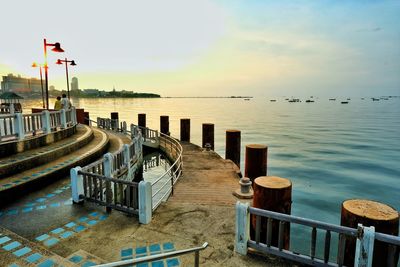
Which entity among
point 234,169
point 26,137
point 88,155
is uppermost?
point 26,137

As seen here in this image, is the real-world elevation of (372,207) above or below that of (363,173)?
above

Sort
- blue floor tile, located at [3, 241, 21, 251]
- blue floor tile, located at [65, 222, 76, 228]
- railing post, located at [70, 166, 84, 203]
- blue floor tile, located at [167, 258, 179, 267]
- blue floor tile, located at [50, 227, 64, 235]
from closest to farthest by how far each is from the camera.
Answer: blue floor tile, located at [167, 258, 179, 267], blue floor tile, located at [3, 241, 21, 251], blue floor tile, located at [50, 227, 64, 235], blue floor tile, located at [65, 222, 76, 228], railing post, located at [70, 166, 84, 203]

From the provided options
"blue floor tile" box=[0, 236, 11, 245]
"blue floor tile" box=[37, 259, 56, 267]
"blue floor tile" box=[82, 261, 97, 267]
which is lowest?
"blue floor tile" box=[82, 261, 97, 267]

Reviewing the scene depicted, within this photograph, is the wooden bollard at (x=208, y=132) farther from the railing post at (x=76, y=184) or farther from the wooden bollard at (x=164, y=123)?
the railing post at (x=76, y=184)

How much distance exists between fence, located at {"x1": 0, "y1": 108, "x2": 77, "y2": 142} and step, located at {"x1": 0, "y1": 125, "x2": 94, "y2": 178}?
2.64 ft

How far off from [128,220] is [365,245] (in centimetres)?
510

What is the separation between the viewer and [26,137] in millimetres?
11398

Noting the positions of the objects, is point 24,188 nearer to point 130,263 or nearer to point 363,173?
point 130,263

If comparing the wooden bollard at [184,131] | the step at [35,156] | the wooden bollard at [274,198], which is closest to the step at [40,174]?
the step at [35,156]

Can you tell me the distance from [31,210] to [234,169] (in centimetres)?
885

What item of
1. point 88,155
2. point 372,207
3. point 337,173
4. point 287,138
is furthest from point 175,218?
point 287,138

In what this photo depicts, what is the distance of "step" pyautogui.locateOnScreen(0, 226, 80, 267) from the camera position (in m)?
4.63

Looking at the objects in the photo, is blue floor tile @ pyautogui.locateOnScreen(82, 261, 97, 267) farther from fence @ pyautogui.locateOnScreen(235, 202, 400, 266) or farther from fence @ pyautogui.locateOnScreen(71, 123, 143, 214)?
fence @ pyautogui.locateOnScreen(235, 202, 400, 266)

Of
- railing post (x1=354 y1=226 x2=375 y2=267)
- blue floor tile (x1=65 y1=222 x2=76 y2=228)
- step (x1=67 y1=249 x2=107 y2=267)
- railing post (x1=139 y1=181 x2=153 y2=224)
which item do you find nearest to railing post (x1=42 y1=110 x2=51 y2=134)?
blue floor tile (x1=65 y1=222 x2=76 y2=228)
